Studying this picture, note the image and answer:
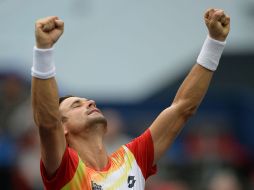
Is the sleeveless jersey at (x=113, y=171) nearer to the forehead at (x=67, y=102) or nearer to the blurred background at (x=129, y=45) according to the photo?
the forehead at (x=67, y=102)

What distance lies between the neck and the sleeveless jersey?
0.07 meters

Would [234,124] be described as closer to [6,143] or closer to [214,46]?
[6,143]

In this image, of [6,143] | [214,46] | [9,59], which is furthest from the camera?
[9,59]

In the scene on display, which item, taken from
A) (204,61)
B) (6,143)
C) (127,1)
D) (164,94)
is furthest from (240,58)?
(204,61)

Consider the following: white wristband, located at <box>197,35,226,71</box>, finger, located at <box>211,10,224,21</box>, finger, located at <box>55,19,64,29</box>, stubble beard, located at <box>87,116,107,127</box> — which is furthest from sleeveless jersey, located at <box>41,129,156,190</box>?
finger, located at <box>211,10,224,21</box>

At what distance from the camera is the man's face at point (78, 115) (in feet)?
26.5

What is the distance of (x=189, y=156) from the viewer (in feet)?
44.3

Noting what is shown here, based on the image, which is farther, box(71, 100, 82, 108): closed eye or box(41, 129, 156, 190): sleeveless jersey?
box(71, 100, 82, 108): closed eye

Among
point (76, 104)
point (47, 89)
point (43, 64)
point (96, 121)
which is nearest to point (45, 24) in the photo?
point (43, 64)

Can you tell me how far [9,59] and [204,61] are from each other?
10433 millimetres

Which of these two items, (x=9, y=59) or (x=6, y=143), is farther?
(x=9, y=59)

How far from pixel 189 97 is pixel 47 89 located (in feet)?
4.84

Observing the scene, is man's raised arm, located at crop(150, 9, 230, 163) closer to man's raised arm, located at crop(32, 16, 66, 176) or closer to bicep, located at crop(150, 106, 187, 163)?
bicep, located at crop(150, 106, 187, 163)

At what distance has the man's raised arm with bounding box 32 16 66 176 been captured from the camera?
7242 mm
